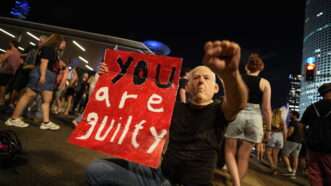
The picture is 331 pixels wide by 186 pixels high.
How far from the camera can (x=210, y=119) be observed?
1682 millimetres

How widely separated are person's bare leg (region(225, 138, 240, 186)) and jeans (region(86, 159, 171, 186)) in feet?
4.86

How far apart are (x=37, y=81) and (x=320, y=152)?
4.48 m

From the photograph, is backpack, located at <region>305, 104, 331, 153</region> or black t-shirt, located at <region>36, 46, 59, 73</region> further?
black t-shirt, located at <region>36, 46, 59, 73</region>

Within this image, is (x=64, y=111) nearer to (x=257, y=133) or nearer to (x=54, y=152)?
(x=54, y=152)

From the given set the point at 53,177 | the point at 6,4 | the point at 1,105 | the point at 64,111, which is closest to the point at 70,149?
the point at 53,177

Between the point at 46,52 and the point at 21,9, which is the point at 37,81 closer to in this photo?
the point at 46,52

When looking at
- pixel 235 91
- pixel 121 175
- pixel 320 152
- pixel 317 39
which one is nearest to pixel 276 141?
pixel 320 152

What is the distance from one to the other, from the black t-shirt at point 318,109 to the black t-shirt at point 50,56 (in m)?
4.25

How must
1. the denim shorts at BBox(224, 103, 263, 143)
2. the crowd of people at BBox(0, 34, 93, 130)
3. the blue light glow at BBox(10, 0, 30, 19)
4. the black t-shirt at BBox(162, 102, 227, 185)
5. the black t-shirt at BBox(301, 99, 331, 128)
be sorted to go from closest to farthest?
the black t-shirt at BBox(162, 102, 227, 185), the denim shorts at BBox(224, 103, 263, 143), the black t-shirt at BBox(301, 99, 331, 128), the crowd of people at BBox(0, 34, 93, 130), the blue light glow at BBox(10, 0, 30, 19)

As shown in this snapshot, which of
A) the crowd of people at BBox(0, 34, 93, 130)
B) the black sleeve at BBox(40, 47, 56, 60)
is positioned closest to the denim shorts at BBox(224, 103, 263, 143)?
the crowd of people at BBox(0, 34, 93, 130)

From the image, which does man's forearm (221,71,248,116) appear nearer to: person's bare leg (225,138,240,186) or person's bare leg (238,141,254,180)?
person's bare leg (225,138,240,186)

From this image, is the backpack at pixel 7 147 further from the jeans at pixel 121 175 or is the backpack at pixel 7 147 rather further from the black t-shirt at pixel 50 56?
the black t-shirt at pixel 50 56

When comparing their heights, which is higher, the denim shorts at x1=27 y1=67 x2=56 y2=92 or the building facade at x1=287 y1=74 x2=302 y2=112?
the building facade at x1=287 y1=74 x2=302 y2=112

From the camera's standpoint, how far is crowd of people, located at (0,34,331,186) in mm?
1509
